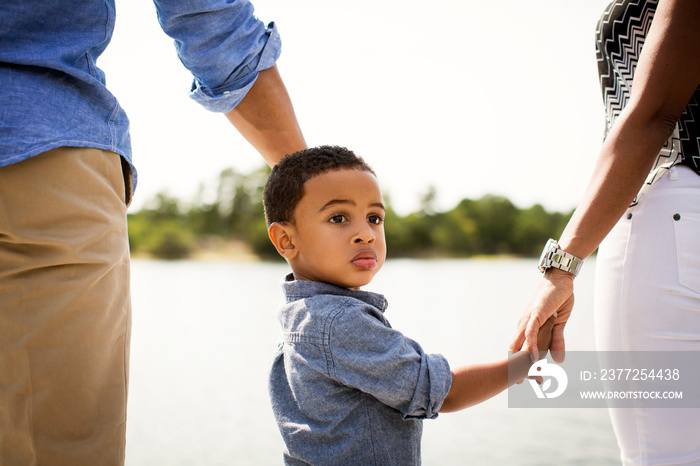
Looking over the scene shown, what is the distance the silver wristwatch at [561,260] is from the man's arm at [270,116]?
2.52 ft

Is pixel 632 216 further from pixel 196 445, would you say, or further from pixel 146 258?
pixel 146 258

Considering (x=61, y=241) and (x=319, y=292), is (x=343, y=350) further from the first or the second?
(x=61, y=241)

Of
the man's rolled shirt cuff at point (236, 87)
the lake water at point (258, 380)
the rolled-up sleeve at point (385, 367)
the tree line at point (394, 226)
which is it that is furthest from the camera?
the tree line at point (394, 226)

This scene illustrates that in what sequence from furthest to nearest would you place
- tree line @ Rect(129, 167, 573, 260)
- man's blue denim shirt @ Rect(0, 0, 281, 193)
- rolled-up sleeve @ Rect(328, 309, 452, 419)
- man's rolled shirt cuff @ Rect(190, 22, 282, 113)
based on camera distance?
tree line @ Rect(129, 167, 573, 260)
man's rolled shirt cuff @ Rect(190, 22, 282, 113)
rolled-up sleeve @ Rect(328, 309, 452, 419)
man's blue denim shirt @ Rect(0, 0, 281, 193)

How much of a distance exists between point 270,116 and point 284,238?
435 millimetres

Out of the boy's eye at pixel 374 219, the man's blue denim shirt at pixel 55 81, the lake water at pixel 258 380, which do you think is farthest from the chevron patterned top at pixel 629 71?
the lake water at pixel 258 380

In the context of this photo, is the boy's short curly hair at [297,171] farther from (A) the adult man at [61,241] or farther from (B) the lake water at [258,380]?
(B) the lake water at [258,380]

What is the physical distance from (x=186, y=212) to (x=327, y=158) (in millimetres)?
37787

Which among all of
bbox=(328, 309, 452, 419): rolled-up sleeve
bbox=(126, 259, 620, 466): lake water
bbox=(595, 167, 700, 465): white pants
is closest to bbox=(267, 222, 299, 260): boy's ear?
bbox=(328, 309, 452, 419): rolled-up sleeve

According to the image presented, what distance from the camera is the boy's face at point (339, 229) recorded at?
1.28 meters

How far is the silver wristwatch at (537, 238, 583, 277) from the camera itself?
4.43 ft

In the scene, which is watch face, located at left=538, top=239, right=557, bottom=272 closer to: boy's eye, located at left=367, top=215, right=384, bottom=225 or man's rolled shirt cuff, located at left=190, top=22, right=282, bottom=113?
boy's eye, located at left=367, top=215, right=384, bottom=225

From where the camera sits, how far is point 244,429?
17.7ft

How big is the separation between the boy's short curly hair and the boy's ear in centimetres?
2
